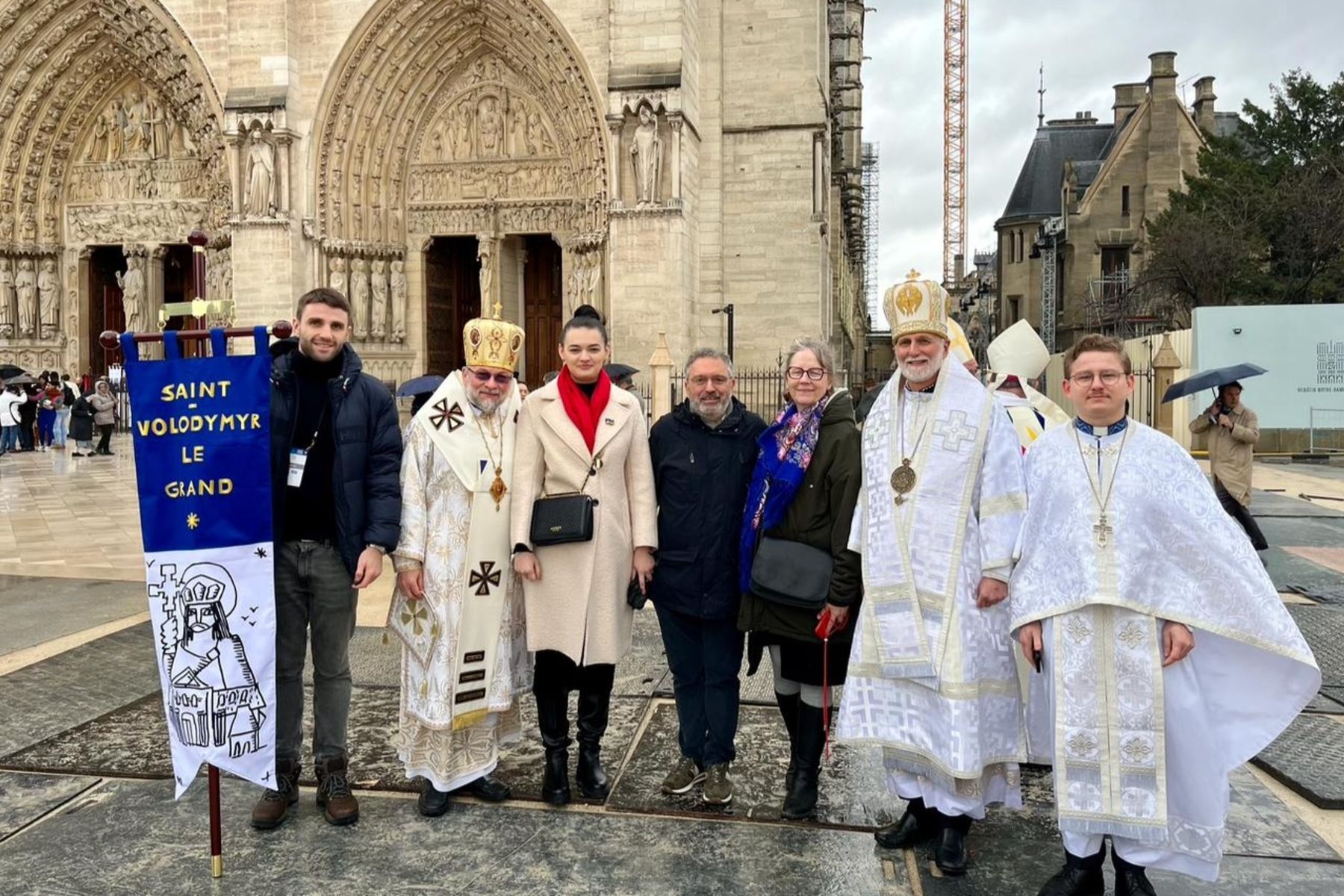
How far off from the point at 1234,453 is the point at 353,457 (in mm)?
7547

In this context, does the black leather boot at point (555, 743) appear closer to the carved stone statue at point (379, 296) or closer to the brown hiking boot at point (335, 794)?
the brown hiking boot at point (335, 794)

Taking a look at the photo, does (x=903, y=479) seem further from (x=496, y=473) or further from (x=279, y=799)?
(x=279, y=799)

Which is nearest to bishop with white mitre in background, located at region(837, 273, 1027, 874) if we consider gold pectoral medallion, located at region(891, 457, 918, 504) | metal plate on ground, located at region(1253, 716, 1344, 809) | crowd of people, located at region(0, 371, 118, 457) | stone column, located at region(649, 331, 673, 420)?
gold pectoral medallion, located at region(891, 457, 918, 504)

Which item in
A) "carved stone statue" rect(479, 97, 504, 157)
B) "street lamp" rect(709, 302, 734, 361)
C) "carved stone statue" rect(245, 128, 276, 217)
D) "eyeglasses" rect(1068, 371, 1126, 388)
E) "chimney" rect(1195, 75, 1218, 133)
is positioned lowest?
"eyeglasses" rect(1068, 371, 1126, 388)

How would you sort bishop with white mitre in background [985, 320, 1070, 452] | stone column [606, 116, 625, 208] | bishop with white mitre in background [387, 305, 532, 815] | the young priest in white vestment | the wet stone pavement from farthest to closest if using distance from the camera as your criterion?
1. stone column [606, 116, 625, 208]
2. bishop with white mitre in background [985, 320, 1070, 452]
3. bishop with white mitre in background [387, 305, 532, 815]
4. the wet stone pavement
5. the young priest in white vestment

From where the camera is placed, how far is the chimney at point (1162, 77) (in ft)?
116

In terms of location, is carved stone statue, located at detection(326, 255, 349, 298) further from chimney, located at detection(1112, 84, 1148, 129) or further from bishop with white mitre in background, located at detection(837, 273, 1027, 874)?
chimney, located at detection(1112, 84, 1148, 129)

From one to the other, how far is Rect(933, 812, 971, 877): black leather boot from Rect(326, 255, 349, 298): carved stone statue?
716 inches

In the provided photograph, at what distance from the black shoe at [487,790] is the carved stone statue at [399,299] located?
57.9 ft

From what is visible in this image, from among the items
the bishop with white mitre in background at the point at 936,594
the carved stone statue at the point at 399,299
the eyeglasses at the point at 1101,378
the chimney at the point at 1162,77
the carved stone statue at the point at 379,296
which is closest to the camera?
the eyeglasses at the point at 1101,378

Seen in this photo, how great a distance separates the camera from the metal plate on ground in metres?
3.79

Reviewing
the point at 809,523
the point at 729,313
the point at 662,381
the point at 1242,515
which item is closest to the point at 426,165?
the point at 729,313

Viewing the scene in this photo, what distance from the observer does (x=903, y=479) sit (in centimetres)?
343

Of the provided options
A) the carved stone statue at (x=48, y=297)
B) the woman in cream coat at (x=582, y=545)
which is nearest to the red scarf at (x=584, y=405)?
the woman in cream coat at (x=582, y=545)
